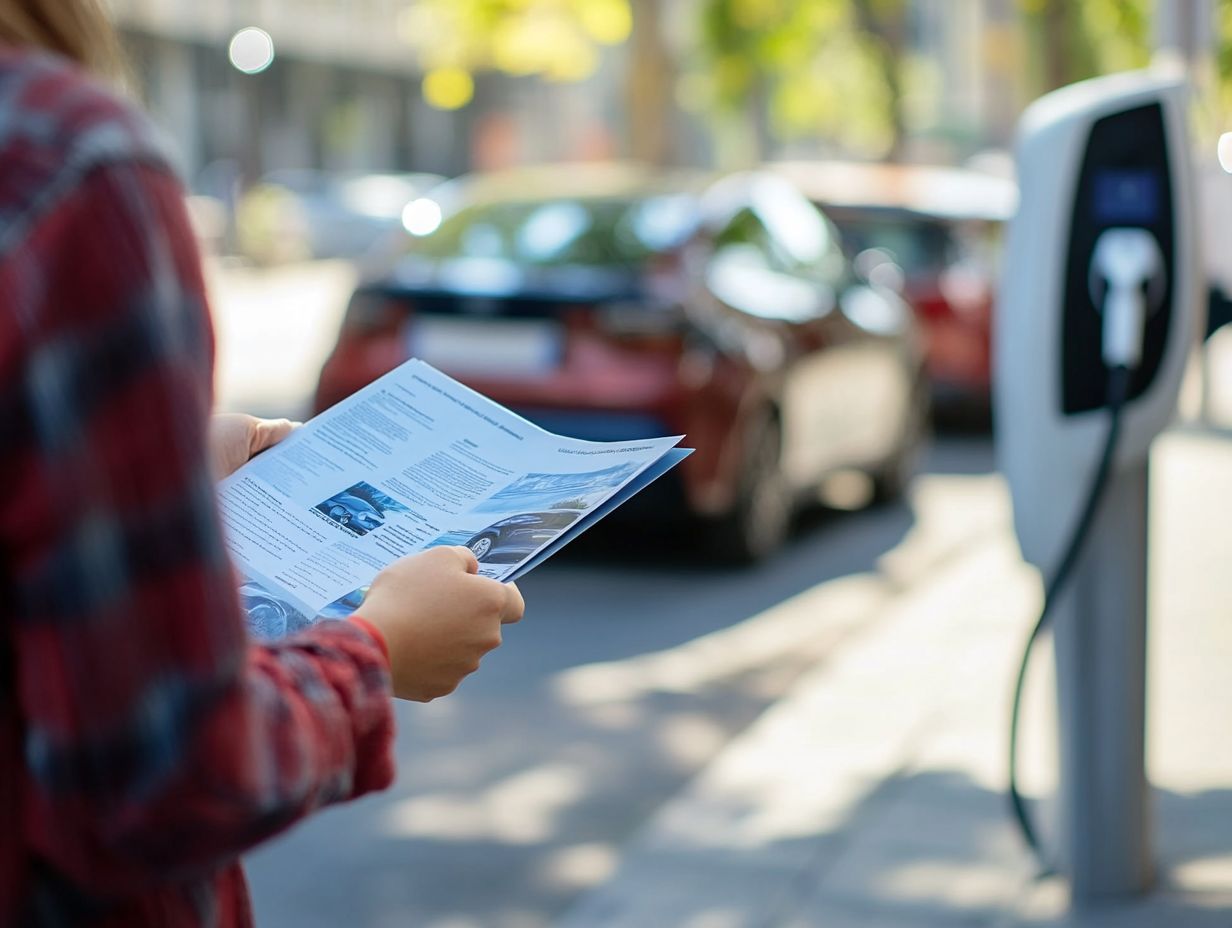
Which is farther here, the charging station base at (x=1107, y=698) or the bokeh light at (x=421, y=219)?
the bokeh light at (x=421, y=219)

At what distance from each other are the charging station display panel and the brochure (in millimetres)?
1786

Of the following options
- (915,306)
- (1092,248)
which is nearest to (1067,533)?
(1092,248)

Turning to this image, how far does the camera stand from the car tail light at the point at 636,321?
270 inches

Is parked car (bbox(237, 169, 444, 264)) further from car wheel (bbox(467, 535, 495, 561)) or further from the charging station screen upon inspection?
car wheel (bbox(467, 535, 495, 561))

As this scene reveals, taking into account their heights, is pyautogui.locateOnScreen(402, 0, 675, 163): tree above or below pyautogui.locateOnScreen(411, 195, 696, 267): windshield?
above

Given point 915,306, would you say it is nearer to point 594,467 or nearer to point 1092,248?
point 1092,248

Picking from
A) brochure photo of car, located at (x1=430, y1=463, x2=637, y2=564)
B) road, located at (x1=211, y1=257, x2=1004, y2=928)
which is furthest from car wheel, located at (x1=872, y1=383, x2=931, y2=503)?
brochure photo of car, located at (x1=430, y1=463, x2=637, y2=564)

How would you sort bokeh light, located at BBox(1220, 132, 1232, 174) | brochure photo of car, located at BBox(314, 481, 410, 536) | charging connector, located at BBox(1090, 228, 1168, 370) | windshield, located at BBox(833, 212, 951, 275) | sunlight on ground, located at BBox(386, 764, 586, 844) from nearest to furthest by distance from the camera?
brochure photo of car, located at BBox(314, 481, 410, 536), charging connector, located at BBox(1090, 228, 1168, 370), bokeh light, located at BBox(1220, 132, 1232, 174), sunlight on ground, located at BBox(386, 764, 586, 844), windshield, located at BBox(833, 212, 951, 275)

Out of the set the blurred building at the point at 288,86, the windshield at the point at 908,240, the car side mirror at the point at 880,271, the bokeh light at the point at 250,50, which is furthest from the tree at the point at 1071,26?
the bokeh light at the point at 250,50

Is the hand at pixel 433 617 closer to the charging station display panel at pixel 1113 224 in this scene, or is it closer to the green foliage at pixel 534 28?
the charging station display panel at pixel 1113 224

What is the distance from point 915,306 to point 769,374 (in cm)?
489

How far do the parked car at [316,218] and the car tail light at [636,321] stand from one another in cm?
2263

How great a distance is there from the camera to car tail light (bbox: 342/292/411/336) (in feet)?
22.8

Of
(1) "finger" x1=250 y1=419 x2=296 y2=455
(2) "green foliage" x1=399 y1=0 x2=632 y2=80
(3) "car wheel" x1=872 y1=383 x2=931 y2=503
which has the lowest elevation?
(3) "car wheel" x1=872 y1=383 x2=931 y2=503
